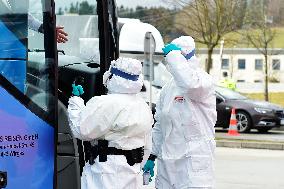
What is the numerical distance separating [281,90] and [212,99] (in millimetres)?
49471

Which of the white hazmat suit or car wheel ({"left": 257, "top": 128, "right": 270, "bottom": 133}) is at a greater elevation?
the white hazmat suit

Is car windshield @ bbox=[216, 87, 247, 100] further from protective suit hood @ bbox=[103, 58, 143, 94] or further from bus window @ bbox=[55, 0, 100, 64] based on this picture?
protective suit hood @ bbox=[103, 58, 143, 94]

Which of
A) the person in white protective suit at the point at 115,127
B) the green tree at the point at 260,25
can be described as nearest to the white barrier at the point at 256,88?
the green tree at the point at 260,25

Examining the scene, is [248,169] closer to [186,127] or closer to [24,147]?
[186,127]

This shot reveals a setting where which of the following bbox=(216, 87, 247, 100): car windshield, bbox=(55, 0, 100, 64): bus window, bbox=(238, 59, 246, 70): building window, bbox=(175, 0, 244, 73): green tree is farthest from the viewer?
bbox=(238, 59, 246, 70): building window

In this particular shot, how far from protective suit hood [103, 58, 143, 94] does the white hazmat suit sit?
0.64 m

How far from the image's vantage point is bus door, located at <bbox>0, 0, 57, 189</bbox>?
5.21m

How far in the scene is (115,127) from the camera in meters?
5.46

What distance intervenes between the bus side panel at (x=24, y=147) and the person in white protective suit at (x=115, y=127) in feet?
0.81

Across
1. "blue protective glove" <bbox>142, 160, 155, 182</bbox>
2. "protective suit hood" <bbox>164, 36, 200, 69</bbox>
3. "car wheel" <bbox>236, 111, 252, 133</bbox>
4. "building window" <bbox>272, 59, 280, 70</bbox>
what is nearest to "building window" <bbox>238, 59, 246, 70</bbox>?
"building window" <bbox>272, 59, 280, 70</bbox>

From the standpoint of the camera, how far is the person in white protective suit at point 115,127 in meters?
5.41

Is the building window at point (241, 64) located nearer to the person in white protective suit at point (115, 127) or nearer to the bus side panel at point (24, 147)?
the person in white protective suit at point (115, 127)

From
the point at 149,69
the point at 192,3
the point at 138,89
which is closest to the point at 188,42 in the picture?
the point at 138,89

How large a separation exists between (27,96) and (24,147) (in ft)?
1.26
